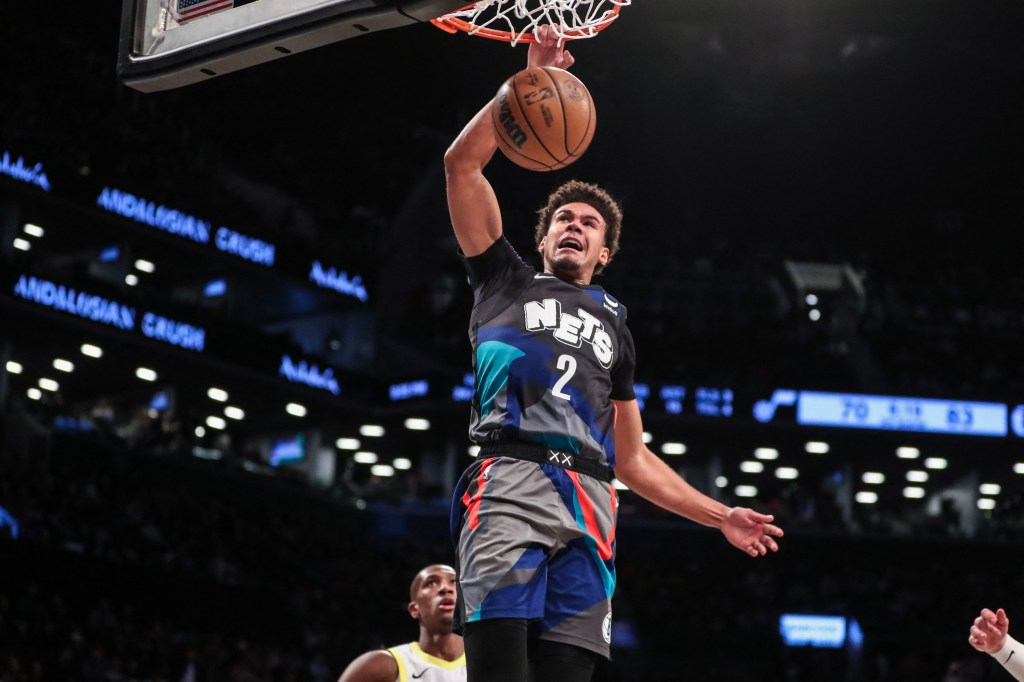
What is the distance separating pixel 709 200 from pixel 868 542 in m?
14.4

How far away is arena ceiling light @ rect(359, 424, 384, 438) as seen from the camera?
37250 mm

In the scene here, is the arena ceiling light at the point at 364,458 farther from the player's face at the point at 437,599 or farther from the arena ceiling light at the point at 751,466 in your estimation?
the player's face at the point at 437,599

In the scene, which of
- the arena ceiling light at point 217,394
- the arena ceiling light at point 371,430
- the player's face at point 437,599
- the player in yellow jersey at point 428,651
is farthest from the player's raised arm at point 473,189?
the arena ceiling light at point 371,430

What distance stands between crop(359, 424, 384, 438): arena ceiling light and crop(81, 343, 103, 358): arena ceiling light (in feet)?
26.6

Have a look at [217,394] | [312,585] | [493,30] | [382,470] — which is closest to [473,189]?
[493,30]

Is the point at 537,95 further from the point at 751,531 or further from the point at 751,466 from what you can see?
the point at 751,466

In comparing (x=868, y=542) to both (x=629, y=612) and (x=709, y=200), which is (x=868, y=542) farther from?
(x=709, y=200)

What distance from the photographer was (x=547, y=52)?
486 cm

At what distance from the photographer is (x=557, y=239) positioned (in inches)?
185

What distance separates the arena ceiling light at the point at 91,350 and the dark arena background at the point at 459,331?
0.26 ft

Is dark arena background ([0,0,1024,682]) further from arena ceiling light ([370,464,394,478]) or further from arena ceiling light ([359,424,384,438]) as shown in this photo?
arena ceiling light ([359,424,384,438])

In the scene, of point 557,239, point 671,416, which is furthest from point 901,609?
point 557,239

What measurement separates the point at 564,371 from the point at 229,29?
2079mm

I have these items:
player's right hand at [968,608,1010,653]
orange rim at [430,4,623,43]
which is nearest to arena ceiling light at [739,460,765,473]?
player's right hand at [968,608,1010,653]
